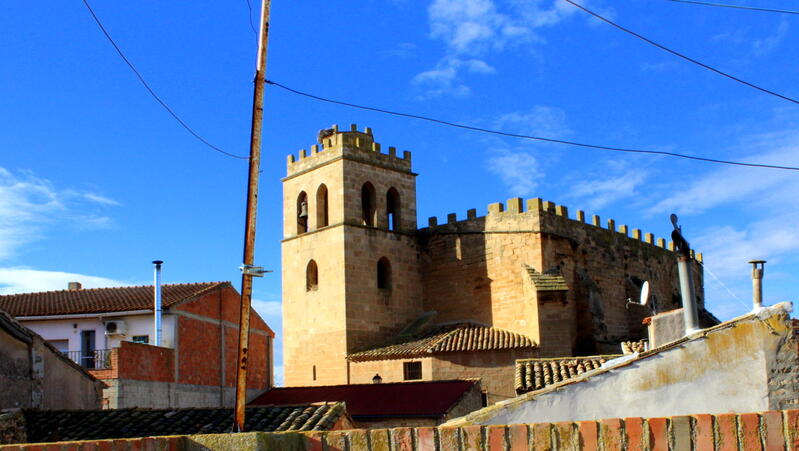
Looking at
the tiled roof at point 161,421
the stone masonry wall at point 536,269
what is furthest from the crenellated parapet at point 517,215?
the tiled roof at point 161,421

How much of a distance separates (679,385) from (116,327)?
80.7ft

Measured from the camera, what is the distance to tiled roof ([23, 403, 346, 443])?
48.3 ft

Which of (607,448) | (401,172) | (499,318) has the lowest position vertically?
(607,448)

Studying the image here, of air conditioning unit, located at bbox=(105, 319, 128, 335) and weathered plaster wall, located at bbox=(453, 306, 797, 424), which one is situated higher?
air conditioning unit, located at bbox=(105, 319, 128, 335)

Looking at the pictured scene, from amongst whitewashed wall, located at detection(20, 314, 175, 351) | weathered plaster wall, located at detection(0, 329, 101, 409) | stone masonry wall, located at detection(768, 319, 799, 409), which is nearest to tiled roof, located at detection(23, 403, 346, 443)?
weathered plaster wall, located at detection(0, 329, 101, 409)

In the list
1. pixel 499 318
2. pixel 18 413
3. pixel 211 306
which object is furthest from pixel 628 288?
pixel 18 413

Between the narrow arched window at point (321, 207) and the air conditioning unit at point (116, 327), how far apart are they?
8870mm

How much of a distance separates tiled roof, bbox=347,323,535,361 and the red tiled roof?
1689mm

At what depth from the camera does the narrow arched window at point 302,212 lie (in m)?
37.0

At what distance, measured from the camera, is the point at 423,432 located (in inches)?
198

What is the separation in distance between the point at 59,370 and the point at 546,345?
17589 mm

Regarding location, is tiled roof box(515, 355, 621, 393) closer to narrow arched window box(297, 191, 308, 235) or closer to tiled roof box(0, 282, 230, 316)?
tiled roof box(0, 282, 230, 316)

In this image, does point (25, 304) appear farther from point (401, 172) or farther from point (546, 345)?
point (546, 345)

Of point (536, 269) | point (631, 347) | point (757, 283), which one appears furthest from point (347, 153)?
point (757, 283)
